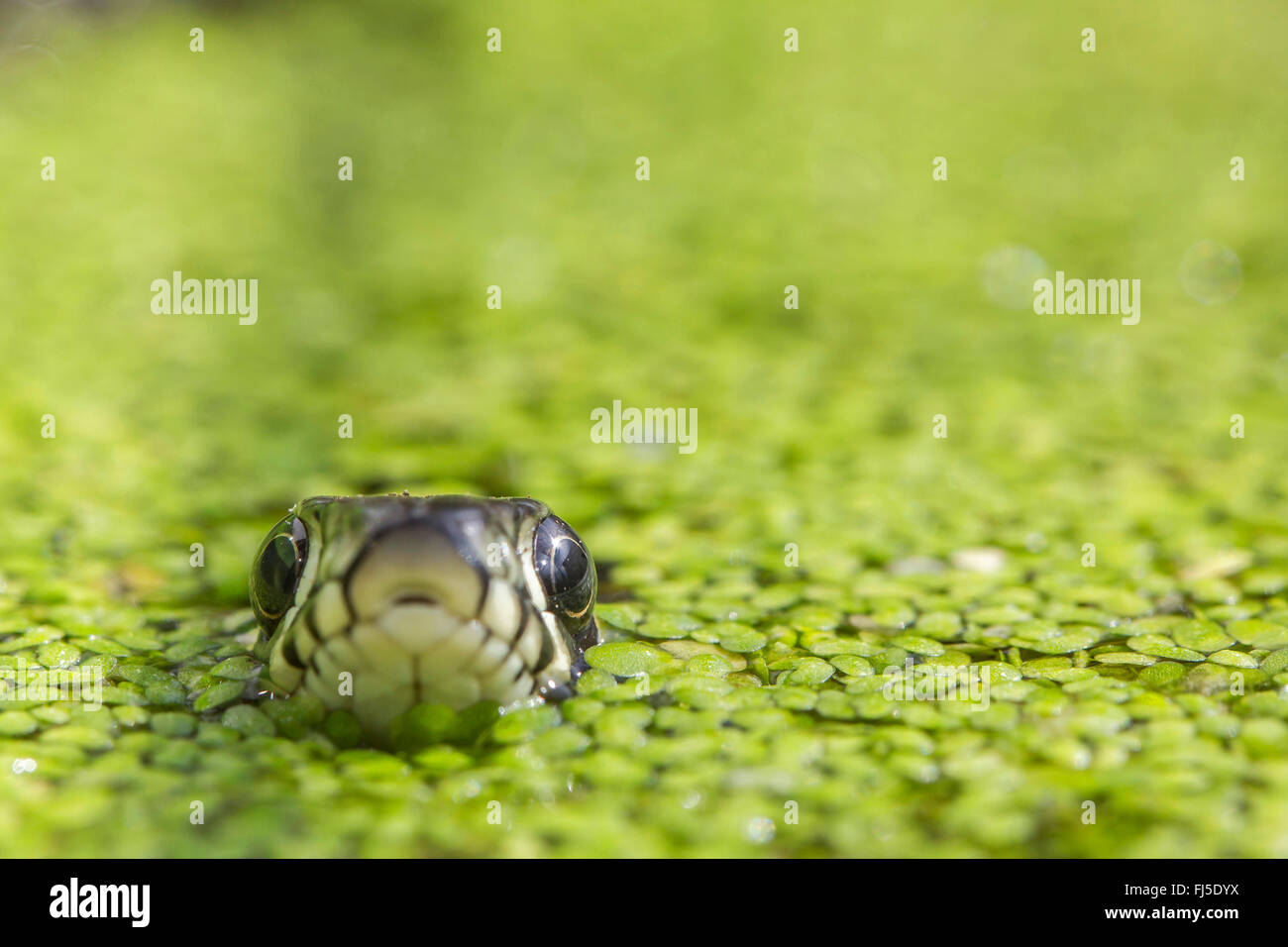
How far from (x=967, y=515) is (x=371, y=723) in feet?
5.75

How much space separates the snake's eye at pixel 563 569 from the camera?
7.06ft

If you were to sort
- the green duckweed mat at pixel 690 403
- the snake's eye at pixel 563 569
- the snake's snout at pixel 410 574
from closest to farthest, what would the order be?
the snake's snout at pixel 410 574, the green duckweed mat at pixel 690 403, the snake's eye at pixel 563 569

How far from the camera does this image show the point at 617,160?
625 centimetres

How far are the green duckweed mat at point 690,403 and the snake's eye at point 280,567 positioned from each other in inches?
7.2

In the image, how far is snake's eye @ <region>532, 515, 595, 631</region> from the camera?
2152mm

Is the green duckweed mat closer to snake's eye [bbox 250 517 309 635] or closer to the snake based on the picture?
the snake

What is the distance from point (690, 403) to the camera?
156 inches

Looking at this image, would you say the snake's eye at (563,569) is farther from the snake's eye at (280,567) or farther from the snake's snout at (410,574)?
the snake's eye at (280,567)

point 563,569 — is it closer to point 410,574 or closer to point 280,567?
point 410,574

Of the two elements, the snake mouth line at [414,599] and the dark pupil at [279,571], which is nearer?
the snake mouth line at [414,599]

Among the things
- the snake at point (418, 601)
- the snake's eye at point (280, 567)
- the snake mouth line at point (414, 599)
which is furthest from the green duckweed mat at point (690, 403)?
the snake mouth line at point (414, 599)

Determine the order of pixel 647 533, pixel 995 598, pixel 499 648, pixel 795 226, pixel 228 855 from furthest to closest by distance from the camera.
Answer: pixel 795 226 → pixel 647 533 → pixel 995 598 → pixel 499 648 → pixel 228 855
